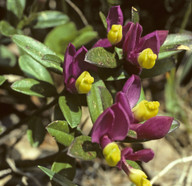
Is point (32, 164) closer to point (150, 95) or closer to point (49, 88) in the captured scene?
point (49, 88)

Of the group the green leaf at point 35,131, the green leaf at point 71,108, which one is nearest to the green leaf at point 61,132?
the green leaf at point 71,108

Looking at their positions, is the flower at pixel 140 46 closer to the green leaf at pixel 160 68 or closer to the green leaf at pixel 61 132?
the green leaf at pixel 160 68

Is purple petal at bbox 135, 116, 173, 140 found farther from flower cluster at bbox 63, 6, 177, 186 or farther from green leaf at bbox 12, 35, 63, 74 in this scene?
green leaf at bbox 12, 35, 63, 74

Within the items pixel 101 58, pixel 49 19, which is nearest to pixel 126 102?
pixel 101 58

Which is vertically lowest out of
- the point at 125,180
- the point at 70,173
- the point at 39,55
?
the point at 125,180

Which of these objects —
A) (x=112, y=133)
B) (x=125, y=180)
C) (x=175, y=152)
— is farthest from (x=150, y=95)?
(x=112, y=133)

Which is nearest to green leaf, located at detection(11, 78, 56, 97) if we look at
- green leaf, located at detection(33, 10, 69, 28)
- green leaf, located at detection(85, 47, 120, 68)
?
green leaf, located at detection(85, 47, 120, 68)
